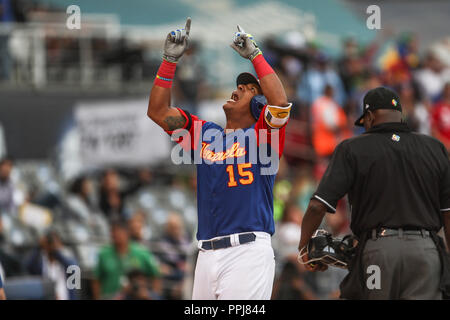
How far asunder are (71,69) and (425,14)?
11906mm

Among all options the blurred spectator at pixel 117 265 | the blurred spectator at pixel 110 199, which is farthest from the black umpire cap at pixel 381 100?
the blurred spectator at pixel 110 199

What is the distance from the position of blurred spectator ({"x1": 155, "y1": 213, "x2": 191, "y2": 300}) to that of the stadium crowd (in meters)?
0.02

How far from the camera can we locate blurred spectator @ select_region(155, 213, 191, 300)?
999 cm

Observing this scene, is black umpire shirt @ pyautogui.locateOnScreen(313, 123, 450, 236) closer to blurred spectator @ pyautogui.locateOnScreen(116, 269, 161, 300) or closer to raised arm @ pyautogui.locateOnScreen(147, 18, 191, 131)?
raised arm @ pyautogui.locateOnScreen(147, 18, 191, 131)

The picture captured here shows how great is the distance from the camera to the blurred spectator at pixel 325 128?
13.0 meters

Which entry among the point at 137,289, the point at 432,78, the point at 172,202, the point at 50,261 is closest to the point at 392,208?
the point at 137,289

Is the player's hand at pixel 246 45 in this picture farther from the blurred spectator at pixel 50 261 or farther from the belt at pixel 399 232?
the blurred spectator at pixel 50 261

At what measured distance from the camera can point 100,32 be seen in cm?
1433

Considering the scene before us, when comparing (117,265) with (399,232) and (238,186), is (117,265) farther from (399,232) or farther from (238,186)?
(399,232)

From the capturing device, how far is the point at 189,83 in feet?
43.9

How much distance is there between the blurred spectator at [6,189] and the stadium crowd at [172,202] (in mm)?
14
